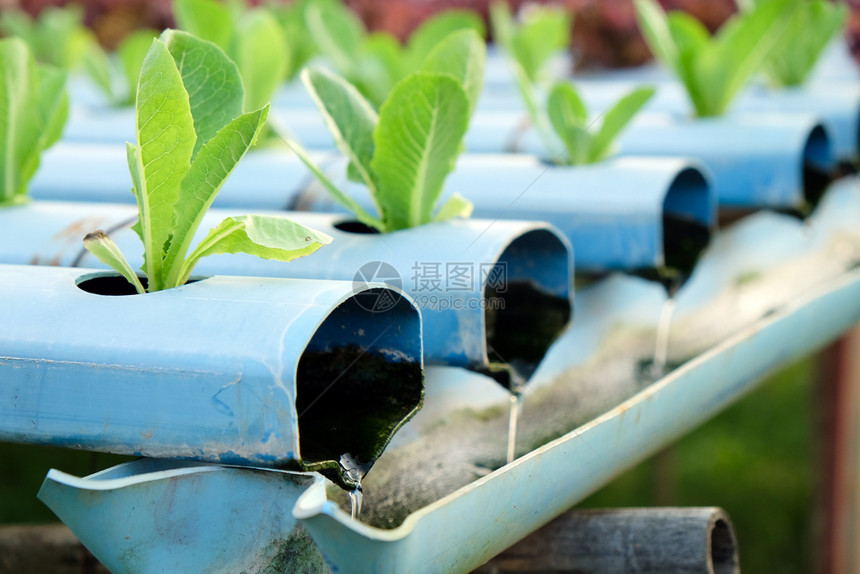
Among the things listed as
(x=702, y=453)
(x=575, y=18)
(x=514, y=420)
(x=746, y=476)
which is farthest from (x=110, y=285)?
(x=702, y=453)

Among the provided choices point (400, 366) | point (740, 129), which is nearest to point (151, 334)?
point (400, 366)

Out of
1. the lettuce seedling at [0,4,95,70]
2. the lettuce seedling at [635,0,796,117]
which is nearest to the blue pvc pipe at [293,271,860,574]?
the lettuce seedling at [635,0,796,117]

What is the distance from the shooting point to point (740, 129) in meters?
1.71

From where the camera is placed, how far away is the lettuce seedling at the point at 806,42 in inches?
84.1

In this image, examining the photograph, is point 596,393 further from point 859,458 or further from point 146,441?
point 859,458

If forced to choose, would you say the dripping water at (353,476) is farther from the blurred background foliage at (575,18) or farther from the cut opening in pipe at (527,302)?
the blurred background foliage at (575,18)

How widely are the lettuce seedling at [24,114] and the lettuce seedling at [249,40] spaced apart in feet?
1.20

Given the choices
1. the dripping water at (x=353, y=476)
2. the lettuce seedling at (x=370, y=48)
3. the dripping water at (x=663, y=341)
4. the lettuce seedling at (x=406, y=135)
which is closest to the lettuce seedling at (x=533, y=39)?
the lettuce seedling at (x=370, y=48)

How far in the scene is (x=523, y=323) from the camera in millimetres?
1217

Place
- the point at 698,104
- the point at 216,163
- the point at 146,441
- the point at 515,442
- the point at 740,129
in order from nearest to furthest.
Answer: the point at 146,441
the point at 216,163
the point at 515,442
the point at 740,129
the point at 698,104

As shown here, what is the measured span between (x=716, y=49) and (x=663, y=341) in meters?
0.63

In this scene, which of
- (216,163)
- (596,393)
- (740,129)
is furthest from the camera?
(740,129)

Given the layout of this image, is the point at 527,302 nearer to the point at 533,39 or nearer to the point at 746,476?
the point at 533,39

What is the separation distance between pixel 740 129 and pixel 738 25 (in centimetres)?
18
